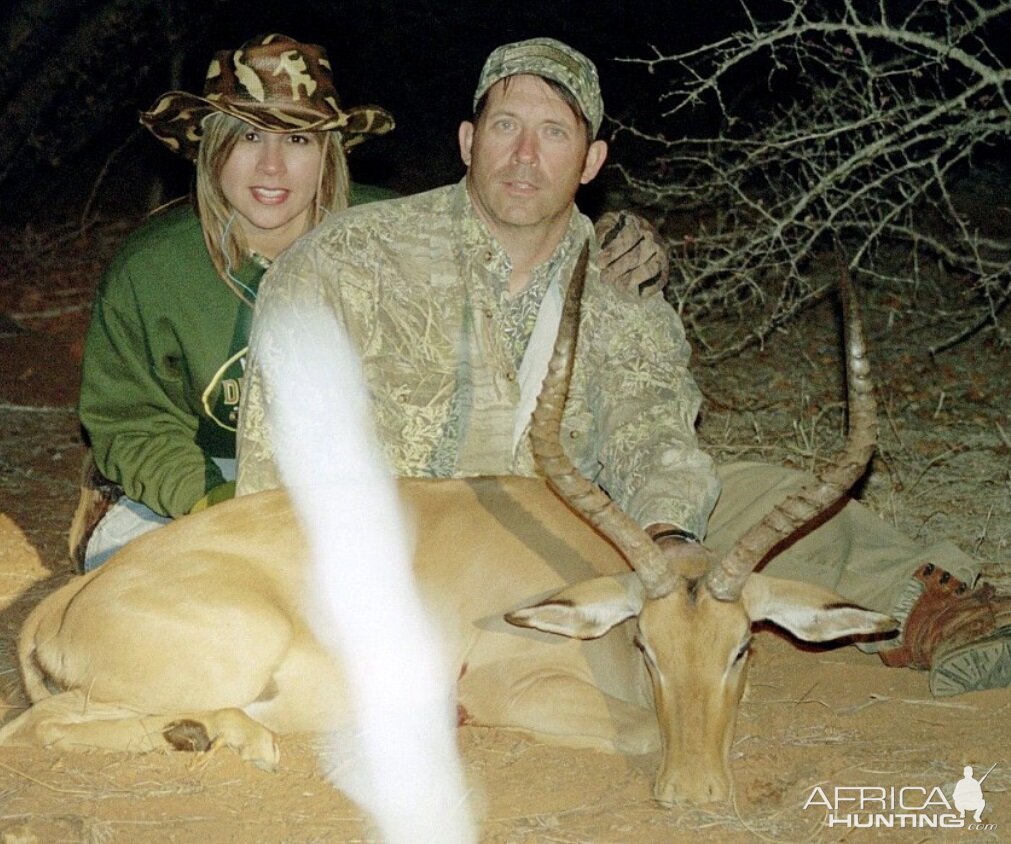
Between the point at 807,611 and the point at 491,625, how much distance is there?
1022mm

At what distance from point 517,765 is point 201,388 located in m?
2.28

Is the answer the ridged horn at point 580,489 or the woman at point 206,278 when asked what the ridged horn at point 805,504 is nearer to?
the ridged horn at point 580,489

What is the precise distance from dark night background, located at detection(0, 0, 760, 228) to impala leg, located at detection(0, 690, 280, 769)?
6.49 m

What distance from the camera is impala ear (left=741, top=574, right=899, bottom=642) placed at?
4.33 meters

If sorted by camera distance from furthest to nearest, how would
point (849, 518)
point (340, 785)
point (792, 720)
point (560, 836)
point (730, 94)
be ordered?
point (730, 94)
point (849, 518)
point (792, 720)
point (340, 785)
point (560, 836)

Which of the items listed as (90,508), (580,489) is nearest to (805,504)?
(580,489)

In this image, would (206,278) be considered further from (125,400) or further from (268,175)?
(125,400)

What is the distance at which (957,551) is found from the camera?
518 centimetres

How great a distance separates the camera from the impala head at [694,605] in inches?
156

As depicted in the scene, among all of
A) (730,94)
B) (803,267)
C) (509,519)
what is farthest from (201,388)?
(730,94)

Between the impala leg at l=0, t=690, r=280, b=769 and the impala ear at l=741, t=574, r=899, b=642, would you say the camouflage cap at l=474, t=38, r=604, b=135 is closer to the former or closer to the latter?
the impala ear at l=741, t=574, r=899, b=642

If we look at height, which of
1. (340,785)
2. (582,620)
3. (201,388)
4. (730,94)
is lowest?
(340,785)

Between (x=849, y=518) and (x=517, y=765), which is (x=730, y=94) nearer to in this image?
(x=849, y=518)

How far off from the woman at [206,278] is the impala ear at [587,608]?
1.83 meters
